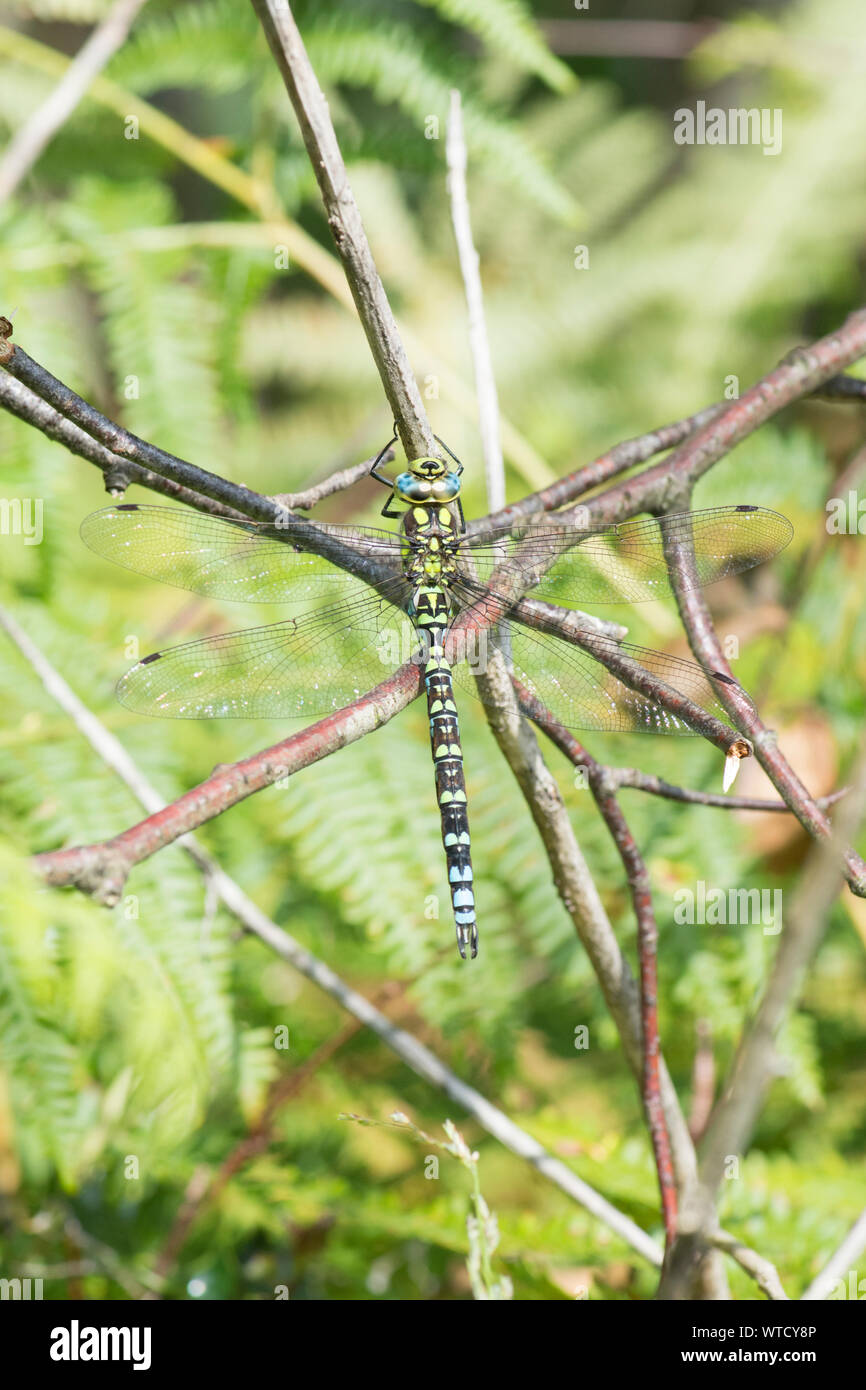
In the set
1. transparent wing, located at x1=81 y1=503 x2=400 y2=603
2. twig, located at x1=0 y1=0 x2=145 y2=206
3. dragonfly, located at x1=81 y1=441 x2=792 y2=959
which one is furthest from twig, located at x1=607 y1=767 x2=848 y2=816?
twig, located at x1=0 y1=0 x2=145 y2=206

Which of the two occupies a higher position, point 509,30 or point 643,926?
point 509,30

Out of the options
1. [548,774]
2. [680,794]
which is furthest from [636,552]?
[548,774]

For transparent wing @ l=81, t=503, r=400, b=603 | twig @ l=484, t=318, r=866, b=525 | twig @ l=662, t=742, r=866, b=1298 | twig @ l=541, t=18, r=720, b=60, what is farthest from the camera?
twig @ l=541, t=18, r=720, b=60

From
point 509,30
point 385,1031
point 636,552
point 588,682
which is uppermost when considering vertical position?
point 509,30

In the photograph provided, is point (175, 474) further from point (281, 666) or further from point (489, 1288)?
point (489, 1288)

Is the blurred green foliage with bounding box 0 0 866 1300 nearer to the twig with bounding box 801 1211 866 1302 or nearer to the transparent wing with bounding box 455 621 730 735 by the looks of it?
the twig with bounding box 801 1211 866 1302

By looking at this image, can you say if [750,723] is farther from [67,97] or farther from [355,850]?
[67,97]
